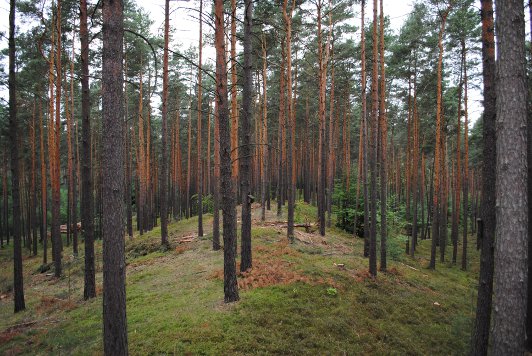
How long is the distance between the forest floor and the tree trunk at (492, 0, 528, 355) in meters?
3.25

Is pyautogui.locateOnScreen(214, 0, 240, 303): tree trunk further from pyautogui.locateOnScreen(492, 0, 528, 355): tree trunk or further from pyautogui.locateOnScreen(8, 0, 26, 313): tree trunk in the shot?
pyautogui.locateOnScreen(8, 0, 26, 313): tree trunk

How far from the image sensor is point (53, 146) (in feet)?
48.5

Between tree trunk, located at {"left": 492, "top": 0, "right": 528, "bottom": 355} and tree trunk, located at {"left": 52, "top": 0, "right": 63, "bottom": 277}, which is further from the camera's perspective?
tree trunk, located at {"left": 52, "top": 0, "right": 63, "bottom": 277}

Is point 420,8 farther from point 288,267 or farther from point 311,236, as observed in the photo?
point 288,267

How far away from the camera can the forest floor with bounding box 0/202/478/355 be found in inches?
235

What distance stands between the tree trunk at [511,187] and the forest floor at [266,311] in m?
3.25

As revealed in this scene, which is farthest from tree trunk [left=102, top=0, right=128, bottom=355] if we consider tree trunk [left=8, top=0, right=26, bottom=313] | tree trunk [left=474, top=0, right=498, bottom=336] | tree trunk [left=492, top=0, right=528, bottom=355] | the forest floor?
tree trunk [left=8, top=0, right=26, bottom=313]

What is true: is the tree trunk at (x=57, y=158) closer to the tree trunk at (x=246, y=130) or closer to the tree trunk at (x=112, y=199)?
the tree trunk at (x=246, y=130)

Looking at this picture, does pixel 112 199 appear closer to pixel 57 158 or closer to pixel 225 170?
pixel 225 170

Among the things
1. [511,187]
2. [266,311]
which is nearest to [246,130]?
[266,311]

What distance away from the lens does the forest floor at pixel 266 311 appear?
5.97 meters

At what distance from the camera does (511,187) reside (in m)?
3.64

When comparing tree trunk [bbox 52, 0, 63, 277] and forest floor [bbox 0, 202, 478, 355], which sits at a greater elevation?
tree trunk [bbox 52, 0, 63, 277]

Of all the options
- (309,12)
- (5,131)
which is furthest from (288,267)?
(5,131)
